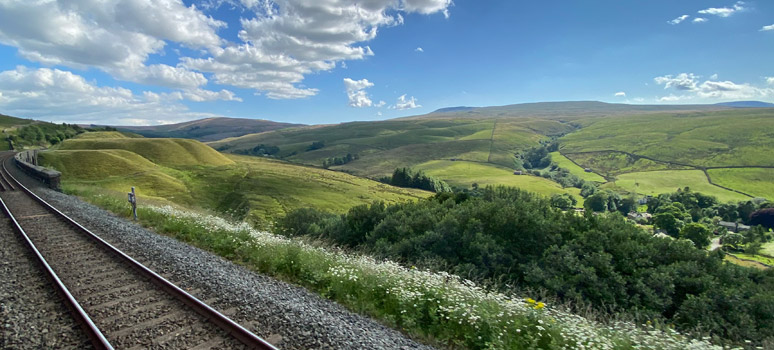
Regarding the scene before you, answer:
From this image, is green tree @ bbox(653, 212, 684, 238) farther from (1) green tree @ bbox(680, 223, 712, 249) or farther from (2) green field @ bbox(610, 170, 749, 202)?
(2) green field @ bbox(610, 170, 749, 202)

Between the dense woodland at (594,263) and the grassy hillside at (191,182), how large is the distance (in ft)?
87.2

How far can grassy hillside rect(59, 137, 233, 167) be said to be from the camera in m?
93.5

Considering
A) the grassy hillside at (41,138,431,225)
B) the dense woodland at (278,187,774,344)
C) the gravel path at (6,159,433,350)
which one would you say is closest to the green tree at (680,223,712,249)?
the dense woodland at (278,187,774,344)

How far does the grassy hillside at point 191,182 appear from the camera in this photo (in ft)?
190

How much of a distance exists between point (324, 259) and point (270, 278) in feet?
5.92

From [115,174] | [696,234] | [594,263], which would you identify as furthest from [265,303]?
[696,234]

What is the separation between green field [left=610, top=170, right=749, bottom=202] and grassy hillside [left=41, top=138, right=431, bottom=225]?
10183 cm

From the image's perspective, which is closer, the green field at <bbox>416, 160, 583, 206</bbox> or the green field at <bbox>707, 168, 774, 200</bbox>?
the green field at <bbox>707, 168, 774, 200</bbox>

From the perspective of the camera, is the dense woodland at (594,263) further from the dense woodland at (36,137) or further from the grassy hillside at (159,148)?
the dense woodland at (36,137)

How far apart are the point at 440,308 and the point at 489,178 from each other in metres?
167

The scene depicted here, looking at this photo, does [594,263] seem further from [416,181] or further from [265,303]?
[416,181]

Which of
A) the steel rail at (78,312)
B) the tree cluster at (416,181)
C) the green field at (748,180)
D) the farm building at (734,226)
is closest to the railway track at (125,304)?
the steel rail at (78,312)

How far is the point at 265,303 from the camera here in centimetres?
893

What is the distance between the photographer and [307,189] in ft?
283
